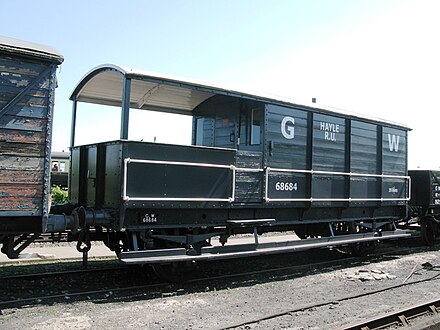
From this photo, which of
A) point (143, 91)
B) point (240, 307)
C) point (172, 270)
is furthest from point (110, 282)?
point (143, 91)

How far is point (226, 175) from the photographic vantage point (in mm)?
7844

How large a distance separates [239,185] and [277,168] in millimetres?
1033

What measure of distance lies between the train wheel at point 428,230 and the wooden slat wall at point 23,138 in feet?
Result: 38.7

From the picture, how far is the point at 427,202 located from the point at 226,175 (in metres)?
8.50

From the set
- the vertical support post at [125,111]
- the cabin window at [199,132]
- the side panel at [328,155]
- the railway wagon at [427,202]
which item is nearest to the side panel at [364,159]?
the side panel at [328,155]

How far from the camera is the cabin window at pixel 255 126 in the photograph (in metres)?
8.80

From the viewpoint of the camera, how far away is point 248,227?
8.41m

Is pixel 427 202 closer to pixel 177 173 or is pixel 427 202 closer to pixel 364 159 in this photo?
pixel 364 159

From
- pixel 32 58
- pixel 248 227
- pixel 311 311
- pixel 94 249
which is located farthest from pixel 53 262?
pixel 311 311

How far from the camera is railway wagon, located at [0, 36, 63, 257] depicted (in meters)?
5.61

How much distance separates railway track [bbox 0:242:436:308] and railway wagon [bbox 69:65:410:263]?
0.66 metres

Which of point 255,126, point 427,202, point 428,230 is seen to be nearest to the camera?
point 255,126

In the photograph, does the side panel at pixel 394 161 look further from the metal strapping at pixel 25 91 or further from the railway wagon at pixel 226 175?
the metal strapping at pixel 25 91

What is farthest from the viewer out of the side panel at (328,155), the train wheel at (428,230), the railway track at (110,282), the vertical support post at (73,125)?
the train wheel at (428,230)
